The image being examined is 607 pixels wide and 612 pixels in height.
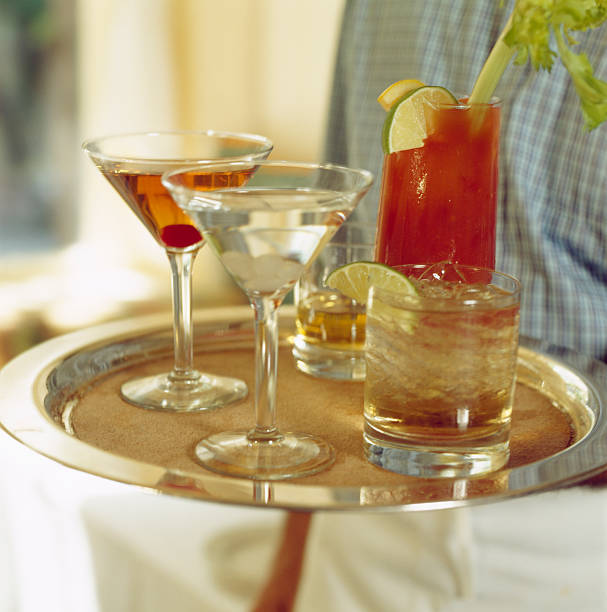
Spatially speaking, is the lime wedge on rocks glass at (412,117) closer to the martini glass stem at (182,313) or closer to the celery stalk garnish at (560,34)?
the celery stalk garnish at (560,34)

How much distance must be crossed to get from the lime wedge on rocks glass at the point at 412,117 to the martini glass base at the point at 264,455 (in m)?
0.27

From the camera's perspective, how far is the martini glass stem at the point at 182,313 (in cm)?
86

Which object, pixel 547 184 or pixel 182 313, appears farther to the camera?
pixel 547 184

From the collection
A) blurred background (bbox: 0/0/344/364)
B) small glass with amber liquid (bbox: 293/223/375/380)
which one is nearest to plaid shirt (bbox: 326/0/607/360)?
small glass with amber liquid (bbox: 293/223/375/380)

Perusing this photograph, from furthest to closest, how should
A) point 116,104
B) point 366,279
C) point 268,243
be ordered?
point 116,104 < point 366,279 < point 268,243

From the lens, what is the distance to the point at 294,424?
2.56 ft

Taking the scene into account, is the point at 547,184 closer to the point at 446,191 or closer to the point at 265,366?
the point at 446,191

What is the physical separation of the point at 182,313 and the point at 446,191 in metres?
0.29

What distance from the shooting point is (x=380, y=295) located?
65cm

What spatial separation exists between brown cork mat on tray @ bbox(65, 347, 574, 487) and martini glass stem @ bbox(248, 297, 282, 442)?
0.20 feet

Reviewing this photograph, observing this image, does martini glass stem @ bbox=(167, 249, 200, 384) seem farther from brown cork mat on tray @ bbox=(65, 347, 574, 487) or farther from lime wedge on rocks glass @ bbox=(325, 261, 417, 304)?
lime wedge on rocks glass @ bbox=(325, 261, 417, 304)

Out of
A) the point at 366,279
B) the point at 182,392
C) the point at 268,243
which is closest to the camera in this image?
the point at 268,243

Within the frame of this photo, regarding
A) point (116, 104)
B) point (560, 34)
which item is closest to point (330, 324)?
point (560, 34)

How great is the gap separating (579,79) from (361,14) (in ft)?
3.88
